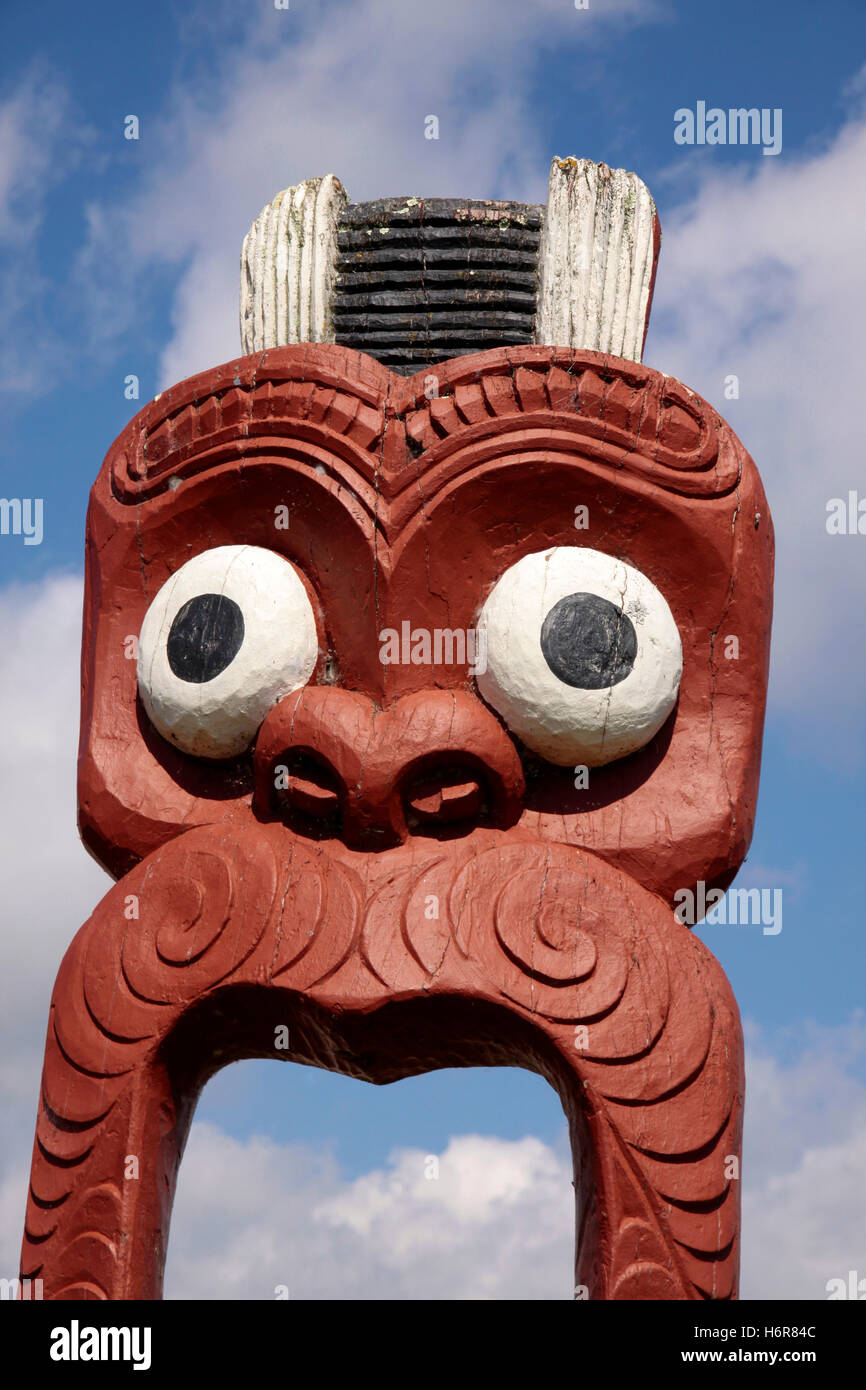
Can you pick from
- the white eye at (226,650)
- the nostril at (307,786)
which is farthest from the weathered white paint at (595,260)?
the nostril at (307,786)

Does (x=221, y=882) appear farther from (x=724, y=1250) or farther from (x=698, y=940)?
(x=724, y=1250)

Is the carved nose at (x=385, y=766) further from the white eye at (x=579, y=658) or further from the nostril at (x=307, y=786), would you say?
the white eye at (x=579, y=658)

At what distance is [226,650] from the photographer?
238 inches

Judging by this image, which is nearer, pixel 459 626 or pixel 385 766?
pixel 385 766

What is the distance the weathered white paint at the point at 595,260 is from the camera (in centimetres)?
668

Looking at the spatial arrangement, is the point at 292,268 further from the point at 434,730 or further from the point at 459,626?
the point at 434,730

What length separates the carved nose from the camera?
5.68 metres

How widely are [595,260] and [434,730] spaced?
7.19 feet

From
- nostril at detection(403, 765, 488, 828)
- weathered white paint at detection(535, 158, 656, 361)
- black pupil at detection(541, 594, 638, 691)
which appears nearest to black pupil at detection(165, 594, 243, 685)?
nostril at detection(403, 765, 488, 828)

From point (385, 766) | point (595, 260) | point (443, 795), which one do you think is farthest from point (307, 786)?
point (595, 260)

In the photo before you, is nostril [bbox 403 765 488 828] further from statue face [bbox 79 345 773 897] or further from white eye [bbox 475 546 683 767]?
white eye [bbox 475 546 683 767]

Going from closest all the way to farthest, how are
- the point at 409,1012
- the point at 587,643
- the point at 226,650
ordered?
the point at 409,1012 < the point at 587,643 < the point at 226,650

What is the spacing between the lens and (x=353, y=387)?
20.6ft
